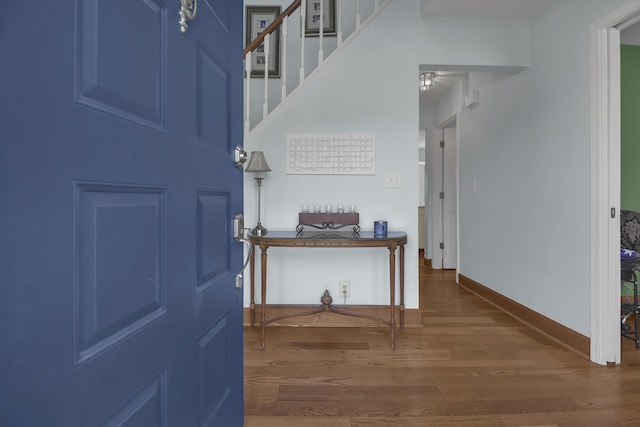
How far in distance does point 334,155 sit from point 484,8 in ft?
5.20

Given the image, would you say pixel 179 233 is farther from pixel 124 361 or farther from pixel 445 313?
pixel 445 313

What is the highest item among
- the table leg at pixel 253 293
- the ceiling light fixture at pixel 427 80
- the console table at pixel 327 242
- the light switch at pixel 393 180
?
the ceiling light fixture at pixel 427 80

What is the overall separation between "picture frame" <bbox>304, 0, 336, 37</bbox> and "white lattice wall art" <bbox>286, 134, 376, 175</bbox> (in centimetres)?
124

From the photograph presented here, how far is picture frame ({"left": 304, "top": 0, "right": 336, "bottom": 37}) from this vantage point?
3248 millimetres

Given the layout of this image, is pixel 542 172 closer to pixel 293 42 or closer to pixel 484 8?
pixel 484 8

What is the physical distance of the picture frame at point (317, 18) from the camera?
325 centimetres

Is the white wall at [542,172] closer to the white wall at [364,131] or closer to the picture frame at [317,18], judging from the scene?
the white wall at [364,131]

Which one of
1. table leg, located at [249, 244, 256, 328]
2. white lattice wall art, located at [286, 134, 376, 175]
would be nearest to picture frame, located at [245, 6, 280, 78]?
white lattice wall art, located at [286, 134, 376, 175]

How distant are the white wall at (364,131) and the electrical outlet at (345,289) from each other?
0.03m

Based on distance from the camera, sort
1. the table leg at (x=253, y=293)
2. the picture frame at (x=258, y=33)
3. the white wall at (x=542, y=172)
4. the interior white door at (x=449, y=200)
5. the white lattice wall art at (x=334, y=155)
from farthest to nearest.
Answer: the interior white door at (x=449, y=200), the picture frame at (x=258, y=33), the white lattice wall art at (x=334, y=155), the table leg at (x=253, y=293), the white wall at (x=542, y=172)

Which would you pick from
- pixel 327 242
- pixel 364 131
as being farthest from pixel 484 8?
pixel 327 242

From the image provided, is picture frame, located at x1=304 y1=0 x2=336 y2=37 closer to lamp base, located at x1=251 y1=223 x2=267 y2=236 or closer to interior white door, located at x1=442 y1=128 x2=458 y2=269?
lamp base, located at x1=251 y1=223 x2=267 y2=236

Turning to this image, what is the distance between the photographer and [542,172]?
2.63 meters

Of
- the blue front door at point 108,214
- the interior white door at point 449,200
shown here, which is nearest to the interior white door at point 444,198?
the interior white door at point 449,200
